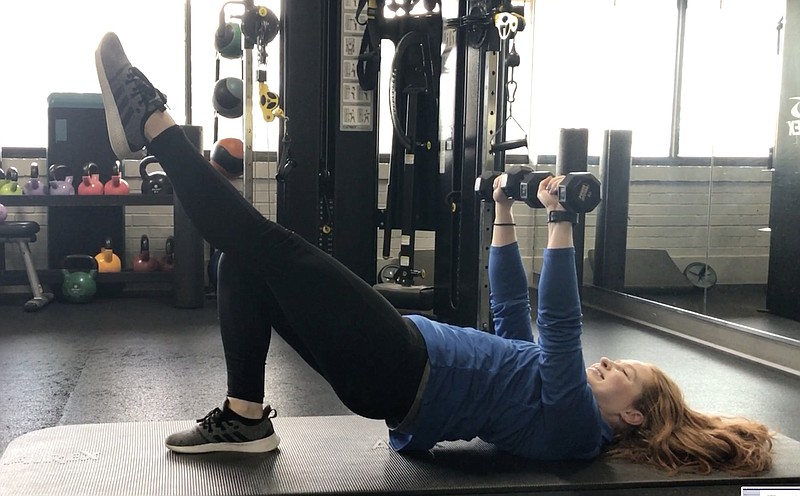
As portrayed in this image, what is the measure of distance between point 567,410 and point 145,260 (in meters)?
4.13

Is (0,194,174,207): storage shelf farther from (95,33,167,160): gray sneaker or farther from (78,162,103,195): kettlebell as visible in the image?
(95,33,167,160): gray sneaker

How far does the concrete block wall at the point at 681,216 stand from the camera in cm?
457

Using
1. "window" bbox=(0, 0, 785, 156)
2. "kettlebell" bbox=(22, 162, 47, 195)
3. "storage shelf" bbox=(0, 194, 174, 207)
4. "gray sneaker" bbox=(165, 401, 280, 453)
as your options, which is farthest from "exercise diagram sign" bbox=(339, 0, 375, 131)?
"gray sneaker" bbox=(165, 401, 280, 453)

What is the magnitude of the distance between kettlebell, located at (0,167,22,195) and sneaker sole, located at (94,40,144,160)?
11.3 feet

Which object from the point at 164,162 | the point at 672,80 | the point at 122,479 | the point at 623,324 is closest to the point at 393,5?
the point at 672,80

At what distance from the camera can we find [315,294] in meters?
1.65

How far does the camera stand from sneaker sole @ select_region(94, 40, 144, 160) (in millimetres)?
1798

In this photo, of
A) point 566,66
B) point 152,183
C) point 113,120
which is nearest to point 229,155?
point 152,183

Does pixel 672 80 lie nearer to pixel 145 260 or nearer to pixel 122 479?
pixel 145 260

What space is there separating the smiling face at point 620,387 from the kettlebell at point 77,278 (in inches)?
157

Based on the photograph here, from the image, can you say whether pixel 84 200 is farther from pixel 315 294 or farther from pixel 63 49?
pixel 315 294

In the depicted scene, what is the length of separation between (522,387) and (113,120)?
1.12 meters

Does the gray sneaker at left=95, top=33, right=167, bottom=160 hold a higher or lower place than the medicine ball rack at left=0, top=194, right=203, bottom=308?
higher

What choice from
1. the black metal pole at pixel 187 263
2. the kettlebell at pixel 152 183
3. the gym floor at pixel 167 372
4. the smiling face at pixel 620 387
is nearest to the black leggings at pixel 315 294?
the smiling face at pixel 620 387
